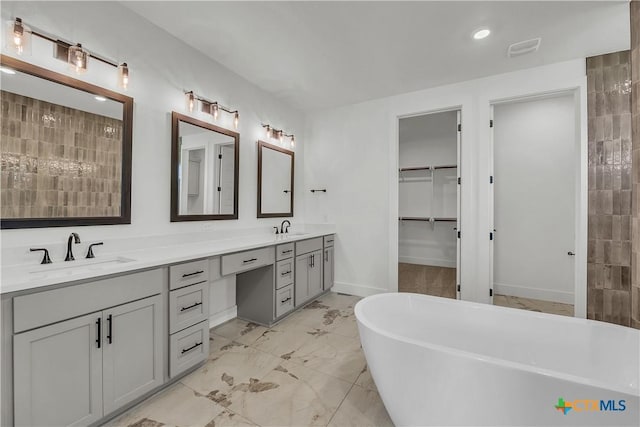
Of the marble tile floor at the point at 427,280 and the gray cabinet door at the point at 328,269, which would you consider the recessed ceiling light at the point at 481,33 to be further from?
the marble tile floor at the point at 427,280

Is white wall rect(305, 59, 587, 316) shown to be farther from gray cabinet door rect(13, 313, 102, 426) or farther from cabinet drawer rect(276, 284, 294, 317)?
gray cabinet door rect(13, 313, 102, 426)

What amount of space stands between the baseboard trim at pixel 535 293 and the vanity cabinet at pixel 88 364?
13.5 ft

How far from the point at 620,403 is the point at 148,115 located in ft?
10.3

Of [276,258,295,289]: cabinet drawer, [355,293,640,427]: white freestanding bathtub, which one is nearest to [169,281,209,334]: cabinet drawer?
[276,258,295,289]: cabinet drawer

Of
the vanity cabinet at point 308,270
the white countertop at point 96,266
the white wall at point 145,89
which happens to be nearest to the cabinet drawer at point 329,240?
the vanity cabinet at point 308,270

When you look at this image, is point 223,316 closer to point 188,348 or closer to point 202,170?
point 188,348

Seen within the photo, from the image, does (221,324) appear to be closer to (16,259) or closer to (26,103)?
(16,259)

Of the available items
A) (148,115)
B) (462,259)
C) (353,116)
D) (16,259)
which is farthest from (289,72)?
(462,259)

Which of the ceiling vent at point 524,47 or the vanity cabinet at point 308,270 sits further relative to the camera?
the vanity cabinet at point 308,270

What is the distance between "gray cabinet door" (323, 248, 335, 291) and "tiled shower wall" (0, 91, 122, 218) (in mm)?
2438

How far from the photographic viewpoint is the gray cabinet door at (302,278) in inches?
124

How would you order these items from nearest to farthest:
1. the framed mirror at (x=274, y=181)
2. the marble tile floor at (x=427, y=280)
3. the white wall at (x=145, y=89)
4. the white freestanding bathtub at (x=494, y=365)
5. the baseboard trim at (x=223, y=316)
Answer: the white freestanding bathtub at (x=494, y=365) → the white wall at (x=145, y=89) → the baseboard trim at (x=223, y=316) → the framed mirror at (x=274, y=181) → the marble tile floor at (x=427, y=280)

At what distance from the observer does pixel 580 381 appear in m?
1.09

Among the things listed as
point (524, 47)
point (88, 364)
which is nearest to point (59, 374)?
point (88, 364)
